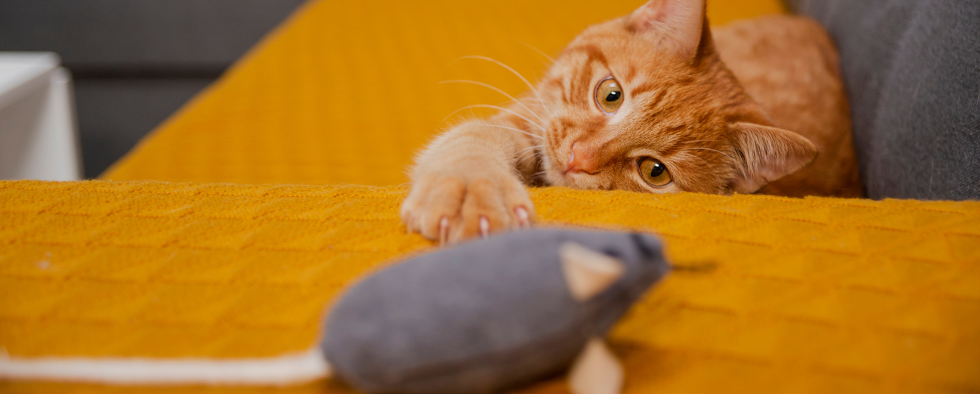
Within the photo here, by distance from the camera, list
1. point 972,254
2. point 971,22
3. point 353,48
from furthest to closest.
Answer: point 353,48, point 971,22, point 972,254

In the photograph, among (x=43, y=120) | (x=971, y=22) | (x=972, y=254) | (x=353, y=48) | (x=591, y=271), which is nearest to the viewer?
(x=591, y=271)

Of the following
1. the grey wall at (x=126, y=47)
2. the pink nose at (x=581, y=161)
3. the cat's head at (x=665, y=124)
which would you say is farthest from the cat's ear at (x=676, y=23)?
the grey wall at (x=126, y=47)

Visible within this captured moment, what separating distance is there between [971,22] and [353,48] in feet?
5.33

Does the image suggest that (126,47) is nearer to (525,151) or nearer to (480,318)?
(525,151)

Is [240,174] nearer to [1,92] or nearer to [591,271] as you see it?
[1,92]

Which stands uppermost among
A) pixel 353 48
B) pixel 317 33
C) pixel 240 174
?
pixel 317 33

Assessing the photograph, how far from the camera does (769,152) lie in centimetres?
98

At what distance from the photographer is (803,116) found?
1252 mm

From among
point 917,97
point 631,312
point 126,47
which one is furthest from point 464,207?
point 126,47

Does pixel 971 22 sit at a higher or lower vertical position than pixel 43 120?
lower

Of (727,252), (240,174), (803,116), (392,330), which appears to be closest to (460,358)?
A: (392,330)

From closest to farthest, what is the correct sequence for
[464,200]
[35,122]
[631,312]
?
[631,312], [464,200], [35,122]

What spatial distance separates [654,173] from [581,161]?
0.53 ft

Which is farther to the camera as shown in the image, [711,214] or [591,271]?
[711,214]
